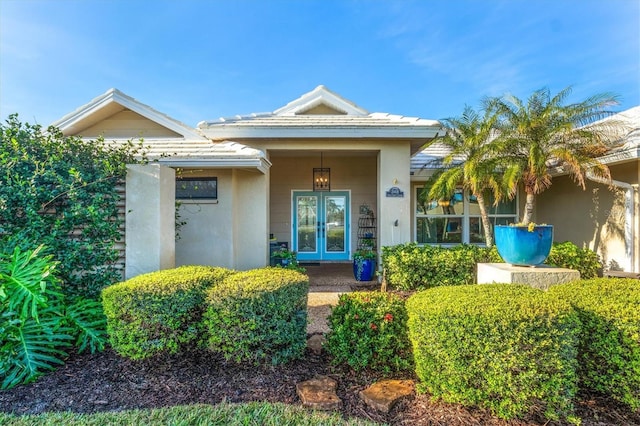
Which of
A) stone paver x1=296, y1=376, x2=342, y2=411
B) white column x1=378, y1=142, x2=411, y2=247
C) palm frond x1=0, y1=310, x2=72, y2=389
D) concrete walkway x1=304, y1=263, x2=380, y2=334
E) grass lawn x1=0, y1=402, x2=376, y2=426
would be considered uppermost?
white column x1=378, y1=142, x2=411, y2=247

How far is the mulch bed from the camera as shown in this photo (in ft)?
8.62

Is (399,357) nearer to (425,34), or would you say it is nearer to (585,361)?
(585,361)

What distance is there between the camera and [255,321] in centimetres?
321

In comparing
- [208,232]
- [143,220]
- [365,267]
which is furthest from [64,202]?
[365,267]

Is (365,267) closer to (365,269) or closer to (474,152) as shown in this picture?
(365,269)

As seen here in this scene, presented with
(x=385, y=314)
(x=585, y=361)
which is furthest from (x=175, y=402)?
(x=585, y=361)

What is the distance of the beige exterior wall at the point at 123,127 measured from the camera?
7.90m

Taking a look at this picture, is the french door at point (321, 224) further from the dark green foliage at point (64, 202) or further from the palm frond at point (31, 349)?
the palm frond at point (31, 349)

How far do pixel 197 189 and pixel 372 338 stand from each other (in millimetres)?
5328

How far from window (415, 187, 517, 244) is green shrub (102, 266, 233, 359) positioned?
894 centimetres

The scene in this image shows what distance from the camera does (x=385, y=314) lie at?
3352mm

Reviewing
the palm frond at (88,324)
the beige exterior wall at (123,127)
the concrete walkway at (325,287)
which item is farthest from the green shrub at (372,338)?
the beige exterior wall at (123,127)

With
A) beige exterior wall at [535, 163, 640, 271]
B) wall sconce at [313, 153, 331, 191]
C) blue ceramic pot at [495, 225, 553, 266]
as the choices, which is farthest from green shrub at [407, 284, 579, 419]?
wall sconce at [313, 153, 331, 191]

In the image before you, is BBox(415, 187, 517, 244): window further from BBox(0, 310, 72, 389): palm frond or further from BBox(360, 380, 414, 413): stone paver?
BBox(0, 310, 72, 389): palm frond
